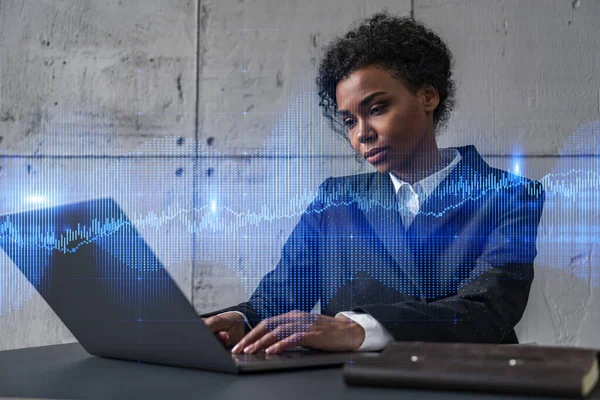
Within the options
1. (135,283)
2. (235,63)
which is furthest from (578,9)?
(135,283)

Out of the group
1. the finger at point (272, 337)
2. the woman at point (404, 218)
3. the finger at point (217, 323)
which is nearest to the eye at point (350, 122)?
the woman at point (404, 218)

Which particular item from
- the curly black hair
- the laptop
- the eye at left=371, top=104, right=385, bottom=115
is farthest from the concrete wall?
the laptop

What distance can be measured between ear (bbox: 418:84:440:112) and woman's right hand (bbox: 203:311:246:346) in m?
0.90

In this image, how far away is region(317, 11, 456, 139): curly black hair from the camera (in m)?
1.61

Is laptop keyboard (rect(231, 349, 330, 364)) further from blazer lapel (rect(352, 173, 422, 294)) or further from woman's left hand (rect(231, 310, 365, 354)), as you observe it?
blazer lapel (rect(352, 173, 422, 294))

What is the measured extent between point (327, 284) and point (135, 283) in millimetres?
1031

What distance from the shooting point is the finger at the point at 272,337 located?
0.78m

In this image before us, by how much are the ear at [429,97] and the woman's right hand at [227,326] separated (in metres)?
0.90

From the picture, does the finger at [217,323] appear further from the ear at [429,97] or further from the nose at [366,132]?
the ear at [429,97]

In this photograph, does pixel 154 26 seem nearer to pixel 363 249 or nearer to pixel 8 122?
pixel 8 122

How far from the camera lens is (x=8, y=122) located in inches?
92.6

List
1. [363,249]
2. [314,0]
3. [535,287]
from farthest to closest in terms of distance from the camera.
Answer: [314,0] < [535,287] < [363,249]

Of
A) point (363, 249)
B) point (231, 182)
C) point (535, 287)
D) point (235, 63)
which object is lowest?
point (535, 287)

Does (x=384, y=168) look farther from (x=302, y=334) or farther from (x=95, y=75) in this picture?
(x=95, y=75)
